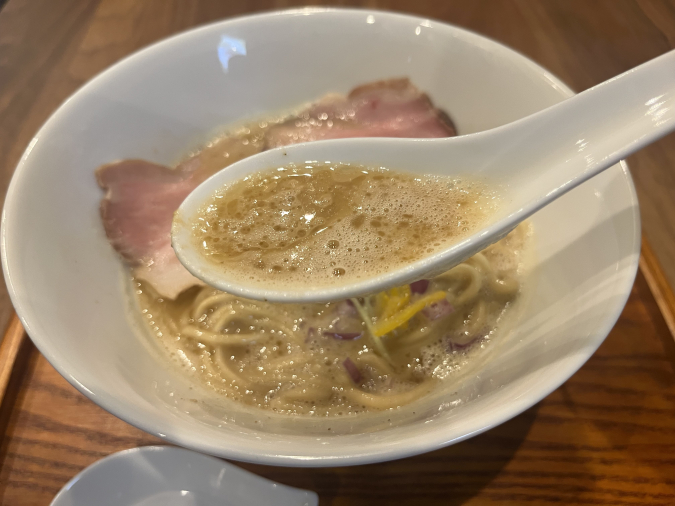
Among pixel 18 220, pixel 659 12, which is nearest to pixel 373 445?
pixel 18 220

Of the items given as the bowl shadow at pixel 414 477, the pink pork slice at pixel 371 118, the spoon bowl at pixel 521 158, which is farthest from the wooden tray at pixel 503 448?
the pink pork slice at pixel 371 118

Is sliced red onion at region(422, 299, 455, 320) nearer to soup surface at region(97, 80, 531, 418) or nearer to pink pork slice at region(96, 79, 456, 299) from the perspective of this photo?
soup surface at region(97, 80, 531, 418)

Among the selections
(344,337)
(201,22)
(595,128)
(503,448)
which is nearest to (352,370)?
(344,337)

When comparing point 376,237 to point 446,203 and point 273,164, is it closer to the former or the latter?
point 446,203

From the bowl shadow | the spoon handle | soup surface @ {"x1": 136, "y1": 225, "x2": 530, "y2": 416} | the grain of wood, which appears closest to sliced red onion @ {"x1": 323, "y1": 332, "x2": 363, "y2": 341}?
soup surface @ {"x1": 136, "y1": 225, "x2": 530, "y2": 416}

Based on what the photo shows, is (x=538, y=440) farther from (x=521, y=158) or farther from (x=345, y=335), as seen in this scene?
(x=521, y=158)
